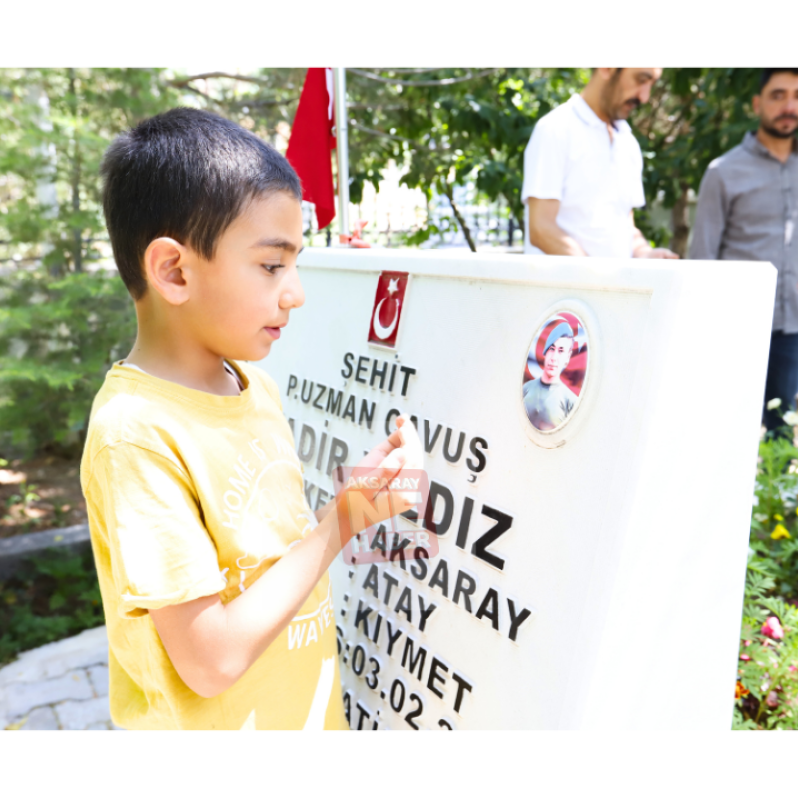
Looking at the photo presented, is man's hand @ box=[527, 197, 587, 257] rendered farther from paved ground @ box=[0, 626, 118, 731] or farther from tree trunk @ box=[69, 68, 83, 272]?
tree trunk @ box=[69, 68, 83, 272]

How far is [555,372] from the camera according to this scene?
4.03ft

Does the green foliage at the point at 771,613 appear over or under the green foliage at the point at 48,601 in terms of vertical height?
over

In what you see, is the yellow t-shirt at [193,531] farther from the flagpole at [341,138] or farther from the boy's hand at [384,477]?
the flagpole at [341,138]

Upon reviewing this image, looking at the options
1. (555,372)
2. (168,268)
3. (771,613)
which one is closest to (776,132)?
(771,613)

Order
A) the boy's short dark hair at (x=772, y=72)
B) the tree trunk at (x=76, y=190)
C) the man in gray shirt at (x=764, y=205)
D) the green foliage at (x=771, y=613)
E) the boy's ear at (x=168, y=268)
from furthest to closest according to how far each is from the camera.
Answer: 1. the tree trunk at (x=76, y=190)
2. the man in gray shirt at (x=764, y=205)
3. the boy's short dark hair at (x=772, y=72)
4. the green foliage at (x=771, y=613)
5. the boy's ear at (x=168, y=268)

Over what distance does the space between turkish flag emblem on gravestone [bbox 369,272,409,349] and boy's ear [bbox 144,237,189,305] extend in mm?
687

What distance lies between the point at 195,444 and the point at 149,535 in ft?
0.56

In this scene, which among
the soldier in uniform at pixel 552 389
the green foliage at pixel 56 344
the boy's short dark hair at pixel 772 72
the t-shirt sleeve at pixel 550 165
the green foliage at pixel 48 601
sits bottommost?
the green foliage at pixel 48 601

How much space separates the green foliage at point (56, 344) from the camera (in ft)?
12.2

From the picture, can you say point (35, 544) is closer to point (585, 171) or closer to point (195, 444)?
point (195, 444)

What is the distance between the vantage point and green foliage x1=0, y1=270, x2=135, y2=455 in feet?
12.2

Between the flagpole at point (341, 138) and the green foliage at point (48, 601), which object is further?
the green foliage at point (48, 601)

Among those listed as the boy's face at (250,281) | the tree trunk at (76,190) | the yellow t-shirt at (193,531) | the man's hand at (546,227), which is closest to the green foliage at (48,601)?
the tree trunk at (76,190)

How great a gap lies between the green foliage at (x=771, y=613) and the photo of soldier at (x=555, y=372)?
1.21 m
